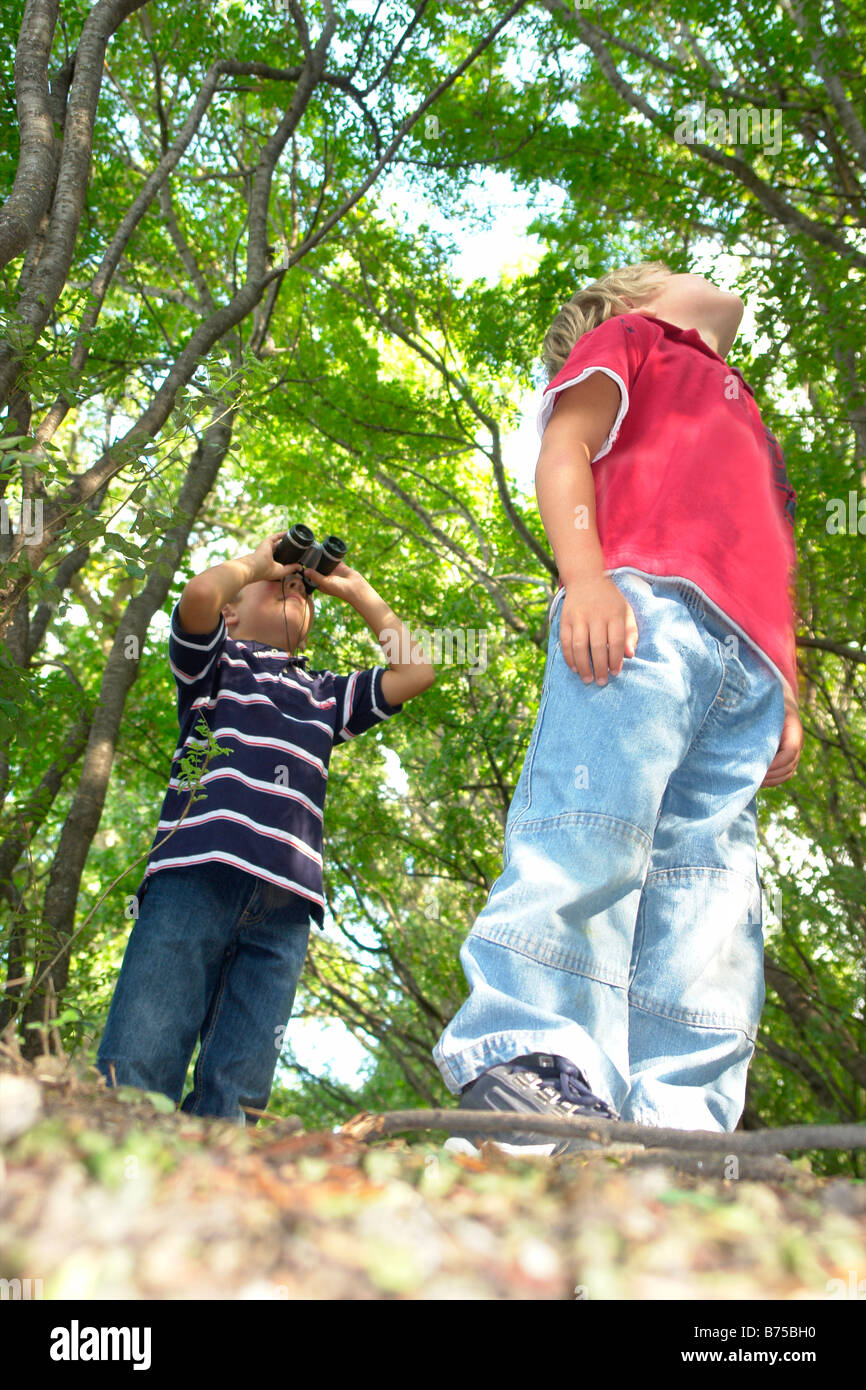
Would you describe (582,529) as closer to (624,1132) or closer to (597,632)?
(597,632)

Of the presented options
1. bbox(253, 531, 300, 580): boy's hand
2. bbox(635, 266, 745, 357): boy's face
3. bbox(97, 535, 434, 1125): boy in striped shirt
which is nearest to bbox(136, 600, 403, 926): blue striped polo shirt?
bbox(97, 535, 434, 1125): boy in striped shirt

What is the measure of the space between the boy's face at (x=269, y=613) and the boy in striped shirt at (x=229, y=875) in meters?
0.11

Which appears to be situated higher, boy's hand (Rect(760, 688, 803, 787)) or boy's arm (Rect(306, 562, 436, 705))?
boy's arm (Rect(306, 562, 436, 705))

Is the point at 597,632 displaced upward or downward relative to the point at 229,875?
upward

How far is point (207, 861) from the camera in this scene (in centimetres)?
271

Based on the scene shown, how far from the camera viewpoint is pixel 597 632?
5.96ft

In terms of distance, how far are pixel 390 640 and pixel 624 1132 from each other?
263 centimetres

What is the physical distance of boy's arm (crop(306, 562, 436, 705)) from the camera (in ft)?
11.5

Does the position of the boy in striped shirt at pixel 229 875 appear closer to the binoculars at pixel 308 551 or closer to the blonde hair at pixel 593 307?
the binoculars at pixel 308 551

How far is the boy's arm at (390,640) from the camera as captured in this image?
350 cm

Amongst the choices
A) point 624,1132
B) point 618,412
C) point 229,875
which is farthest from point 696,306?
point 624,1132

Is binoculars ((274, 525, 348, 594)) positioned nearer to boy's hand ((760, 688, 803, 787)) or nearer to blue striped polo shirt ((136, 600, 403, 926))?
blue striped polo shirt ((136, 600, 403, 926))
